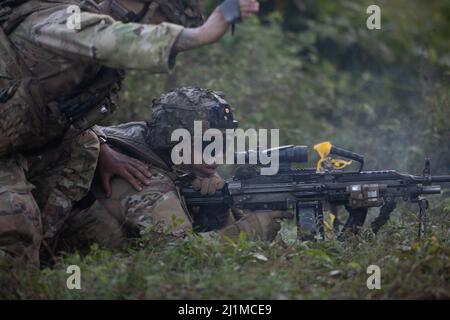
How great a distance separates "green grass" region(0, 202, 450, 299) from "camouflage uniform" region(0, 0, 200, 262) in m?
0.43

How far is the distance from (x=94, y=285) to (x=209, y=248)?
809 millimetres

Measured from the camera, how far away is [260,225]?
6.06 meters

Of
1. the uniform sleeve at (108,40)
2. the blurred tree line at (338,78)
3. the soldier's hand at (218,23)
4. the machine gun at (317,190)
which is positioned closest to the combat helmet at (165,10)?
the uniform sleeve at (108,40)

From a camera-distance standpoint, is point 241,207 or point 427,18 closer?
point 241,207

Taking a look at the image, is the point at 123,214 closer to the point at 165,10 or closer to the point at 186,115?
the point at 186,115

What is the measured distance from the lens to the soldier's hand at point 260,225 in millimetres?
6008

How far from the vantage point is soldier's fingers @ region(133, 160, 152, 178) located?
19.4 ft

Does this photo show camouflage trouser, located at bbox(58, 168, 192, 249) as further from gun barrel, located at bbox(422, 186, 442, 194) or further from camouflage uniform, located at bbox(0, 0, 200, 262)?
gun barrel, located at bbox(422, 186, 442, 194)

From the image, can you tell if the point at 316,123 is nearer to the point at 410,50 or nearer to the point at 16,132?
the point at 410,50

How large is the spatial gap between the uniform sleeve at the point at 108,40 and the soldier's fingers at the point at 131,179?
1.25 metres

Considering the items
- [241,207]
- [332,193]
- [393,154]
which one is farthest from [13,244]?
[393,154]

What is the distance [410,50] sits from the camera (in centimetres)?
1248

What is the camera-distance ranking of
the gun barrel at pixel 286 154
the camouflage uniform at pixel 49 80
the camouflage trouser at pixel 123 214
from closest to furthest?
the camouflage uniform at pixel 49 80
the camouflage trouser at pixel 123 214
the gun barrel at pixel 286 154

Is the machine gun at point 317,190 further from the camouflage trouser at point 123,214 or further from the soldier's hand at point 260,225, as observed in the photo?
the camouflage trouser at point 123,214
